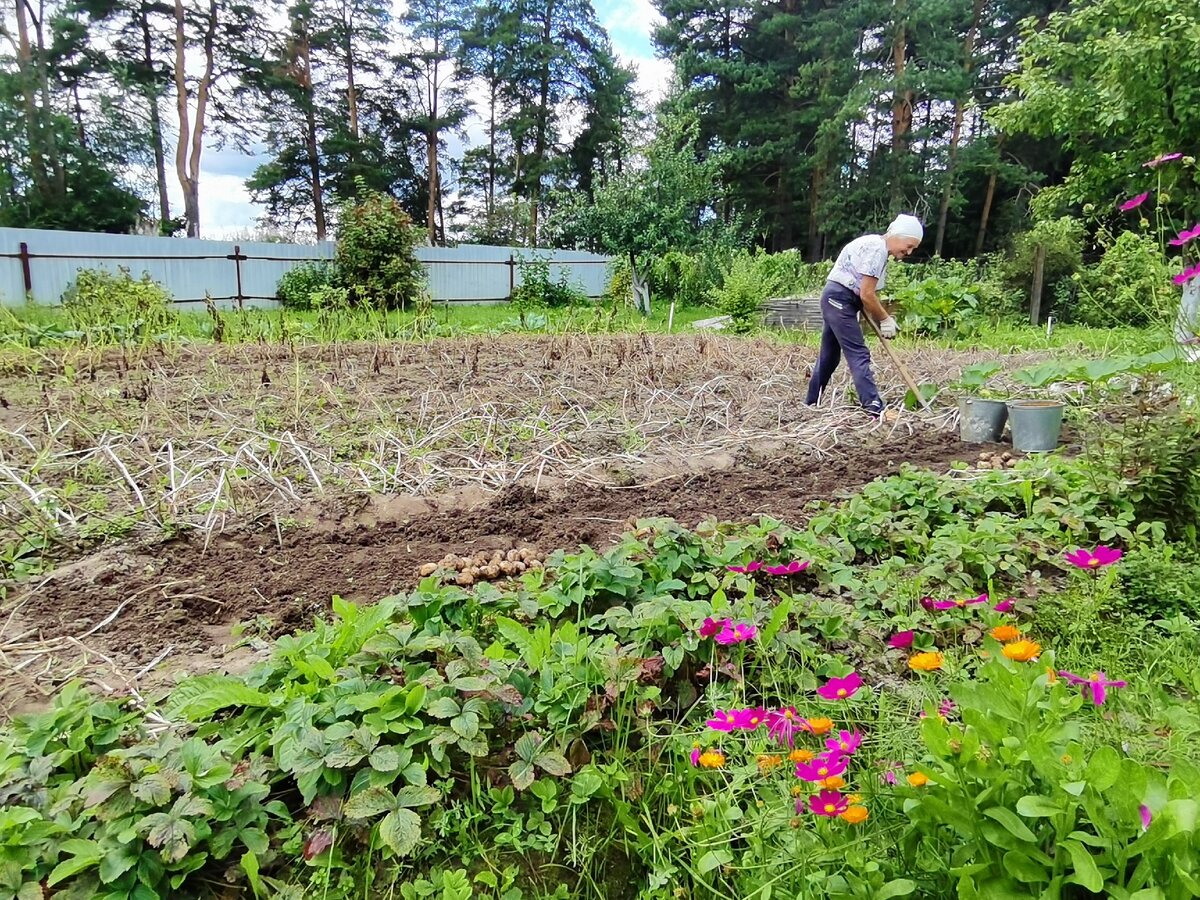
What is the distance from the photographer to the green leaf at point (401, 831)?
1052mm

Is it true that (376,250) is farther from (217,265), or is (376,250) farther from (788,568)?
(788,568)

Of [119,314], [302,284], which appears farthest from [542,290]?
[119,314]

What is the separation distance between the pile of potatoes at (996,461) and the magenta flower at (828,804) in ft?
8.01

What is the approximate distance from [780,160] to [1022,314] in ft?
42.5

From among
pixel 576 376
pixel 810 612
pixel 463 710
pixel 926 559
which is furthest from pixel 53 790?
pixel 576 376

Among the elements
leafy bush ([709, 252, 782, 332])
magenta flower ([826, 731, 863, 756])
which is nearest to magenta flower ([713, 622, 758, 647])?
magenta flower ([826, 731, 863, 756])

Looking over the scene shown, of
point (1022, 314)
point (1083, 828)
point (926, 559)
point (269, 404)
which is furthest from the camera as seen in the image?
point (1022, 314)

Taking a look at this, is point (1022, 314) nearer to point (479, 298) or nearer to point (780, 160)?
point (479, 298)

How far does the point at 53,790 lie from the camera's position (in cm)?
113

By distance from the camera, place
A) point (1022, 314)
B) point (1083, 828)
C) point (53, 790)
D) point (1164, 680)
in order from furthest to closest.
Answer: point (1022, 314) → point (1164, 680) → point (53, 790) → point (1083, 828)

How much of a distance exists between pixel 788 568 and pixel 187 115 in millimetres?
20217

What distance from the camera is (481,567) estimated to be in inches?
79.1

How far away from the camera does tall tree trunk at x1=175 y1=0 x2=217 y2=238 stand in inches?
653

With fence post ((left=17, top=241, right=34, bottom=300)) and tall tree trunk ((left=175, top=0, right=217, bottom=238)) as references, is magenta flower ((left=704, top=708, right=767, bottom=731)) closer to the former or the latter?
fence post ((left=17, top=241, right=34, bottom=300))
